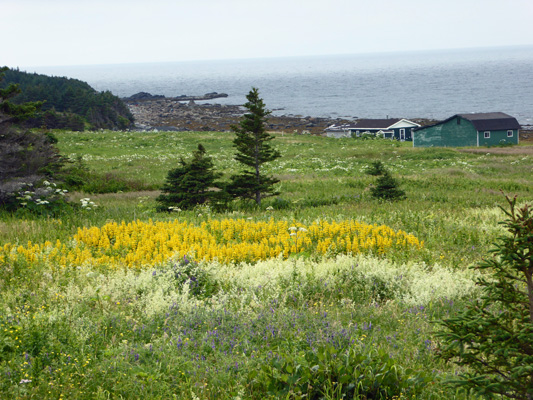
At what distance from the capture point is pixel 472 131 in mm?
60594

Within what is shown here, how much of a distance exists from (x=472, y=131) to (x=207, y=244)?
2263 inches

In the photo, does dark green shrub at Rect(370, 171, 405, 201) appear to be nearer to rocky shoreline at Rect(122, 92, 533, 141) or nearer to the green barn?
the green barn

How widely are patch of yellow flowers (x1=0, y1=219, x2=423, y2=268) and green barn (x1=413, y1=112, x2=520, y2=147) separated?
178 ft

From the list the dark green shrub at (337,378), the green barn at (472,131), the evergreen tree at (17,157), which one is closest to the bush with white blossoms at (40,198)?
the evergreen tree at (17,157)

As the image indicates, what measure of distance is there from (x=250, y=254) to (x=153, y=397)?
18.1 feet

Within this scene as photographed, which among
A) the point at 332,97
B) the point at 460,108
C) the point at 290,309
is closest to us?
the point at 290,309

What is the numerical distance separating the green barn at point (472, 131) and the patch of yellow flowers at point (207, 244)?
178 feet

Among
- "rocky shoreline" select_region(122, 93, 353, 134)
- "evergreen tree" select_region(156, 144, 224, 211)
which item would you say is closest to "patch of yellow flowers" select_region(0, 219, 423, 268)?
"evergreen tree" select_region(156, 144, 224, 211)

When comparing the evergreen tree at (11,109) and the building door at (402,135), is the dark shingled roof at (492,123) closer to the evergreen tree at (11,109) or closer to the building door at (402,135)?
the building door at (402,135)

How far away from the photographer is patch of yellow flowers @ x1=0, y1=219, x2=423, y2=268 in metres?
9.38

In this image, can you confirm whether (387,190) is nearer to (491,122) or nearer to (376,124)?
(491,122)

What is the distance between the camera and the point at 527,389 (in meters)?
3.39

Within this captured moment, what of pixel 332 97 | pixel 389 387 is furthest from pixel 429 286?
pixel 332 97

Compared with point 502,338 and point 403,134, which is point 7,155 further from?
point 403,134
